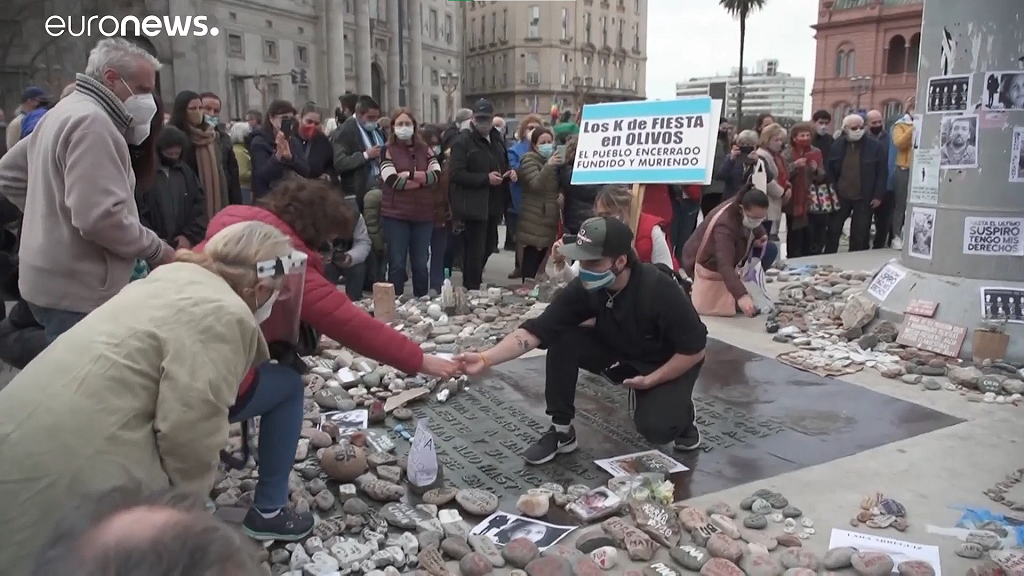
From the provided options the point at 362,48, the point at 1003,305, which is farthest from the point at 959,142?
the point at 362,48

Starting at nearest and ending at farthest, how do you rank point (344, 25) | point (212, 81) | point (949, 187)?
1. point (949, 187)
2. point (212, 81)
3. point (344, 25)

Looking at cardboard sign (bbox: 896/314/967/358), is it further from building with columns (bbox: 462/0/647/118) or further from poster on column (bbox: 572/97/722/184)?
building with columns (bbox: 462/0/647/118)

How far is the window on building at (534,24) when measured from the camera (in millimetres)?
70375

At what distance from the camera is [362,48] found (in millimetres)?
44750

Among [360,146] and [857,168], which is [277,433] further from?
[857,168]

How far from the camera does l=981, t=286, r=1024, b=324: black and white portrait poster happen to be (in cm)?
547

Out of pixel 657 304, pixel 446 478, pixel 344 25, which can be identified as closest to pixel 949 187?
pixel 657 304

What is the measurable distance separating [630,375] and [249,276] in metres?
2.18

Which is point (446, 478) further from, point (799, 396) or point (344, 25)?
point (344, 25)

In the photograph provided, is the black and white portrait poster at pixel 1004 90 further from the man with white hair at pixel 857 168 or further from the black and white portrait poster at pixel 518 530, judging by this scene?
the black and white portrait poster at pixel 518 530

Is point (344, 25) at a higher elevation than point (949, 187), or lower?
higher

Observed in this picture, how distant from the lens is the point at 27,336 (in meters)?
3.69

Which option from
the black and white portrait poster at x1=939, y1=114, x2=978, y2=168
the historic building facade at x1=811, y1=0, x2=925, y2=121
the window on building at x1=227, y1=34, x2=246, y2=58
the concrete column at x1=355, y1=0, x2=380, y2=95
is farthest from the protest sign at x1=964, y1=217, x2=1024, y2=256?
the historic building facade at x1=811, y1=0, x2=925, y2=121

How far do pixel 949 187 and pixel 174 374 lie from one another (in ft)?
18.2
